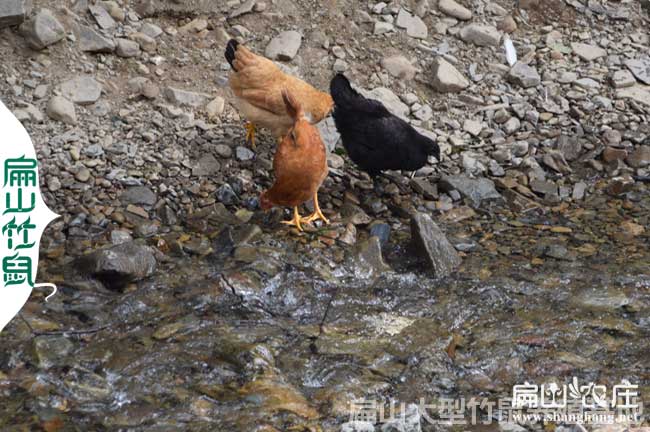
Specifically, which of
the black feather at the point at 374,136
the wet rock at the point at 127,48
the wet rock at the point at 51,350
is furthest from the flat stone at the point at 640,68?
the wet rock at the point at 51,350

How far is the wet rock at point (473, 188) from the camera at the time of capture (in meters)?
8.63

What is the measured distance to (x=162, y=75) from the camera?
928cm

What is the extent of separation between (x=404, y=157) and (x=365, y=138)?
38cm

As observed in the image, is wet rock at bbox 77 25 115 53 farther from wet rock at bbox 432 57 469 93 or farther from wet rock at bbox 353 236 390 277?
wet rock at bbox 353 236 390 277

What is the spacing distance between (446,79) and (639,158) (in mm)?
2028

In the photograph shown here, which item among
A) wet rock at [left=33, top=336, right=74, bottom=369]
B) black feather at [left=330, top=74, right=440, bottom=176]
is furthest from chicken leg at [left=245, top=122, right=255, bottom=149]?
wet rock at [left=33, top=336, right=74, bottom=369]

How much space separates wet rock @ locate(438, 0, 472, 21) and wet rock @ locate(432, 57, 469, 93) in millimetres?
795

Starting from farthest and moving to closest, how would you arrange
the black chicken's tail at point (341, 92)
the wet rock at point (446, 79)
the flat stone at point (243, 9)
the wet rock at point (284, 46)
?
1. the flat stone at point (243, 9)
2. the wet rock at point (446, 79)
3. the wet rock at point (284, 46)
4. the black chicken's tail at point (341, 92)

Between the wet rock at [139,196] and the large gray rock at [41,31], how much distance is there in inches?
73.4

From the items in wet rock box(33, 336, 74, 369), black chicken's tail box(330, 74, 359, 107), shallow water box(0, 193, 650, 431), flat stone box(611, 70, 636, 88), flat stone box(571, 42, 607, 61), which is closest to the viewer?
shallow water box(0, 193, 650, 431)

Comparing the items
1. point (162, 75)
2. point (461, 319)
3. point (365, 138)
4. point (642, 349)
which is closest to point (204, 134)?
point (162, 75)

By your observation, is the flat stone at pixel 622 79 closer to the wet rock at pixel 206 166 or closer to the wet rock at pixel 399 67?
the wet rock at pixel 399 67

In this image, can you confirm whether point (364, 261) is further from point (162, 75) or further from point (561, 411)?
point (162, 75)

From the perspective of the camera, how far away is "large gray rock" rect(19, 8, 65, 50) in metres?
8.91
